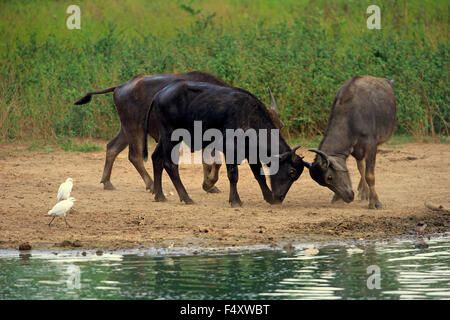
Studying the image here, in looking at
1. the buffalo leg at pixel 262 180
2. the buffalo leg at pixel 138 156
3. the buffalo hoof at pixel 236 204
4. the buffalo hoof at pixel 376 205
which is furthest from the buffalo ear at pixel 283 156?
the buffalo leg at pixel 138 156

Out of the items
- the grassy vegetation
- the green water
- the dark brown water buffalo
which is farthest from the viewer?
the grassy vegetation

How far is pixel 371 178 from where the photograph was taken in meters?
10.2

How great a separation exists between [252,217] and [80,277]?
120 inches

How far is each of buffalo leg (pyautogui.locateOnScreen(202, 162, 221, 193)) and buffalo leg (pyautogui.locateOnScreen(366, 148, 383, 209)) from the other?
229 centimetres

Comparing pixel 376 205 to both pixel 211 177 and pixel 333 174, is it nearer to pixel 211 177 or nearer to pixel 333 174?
pixel 333 174

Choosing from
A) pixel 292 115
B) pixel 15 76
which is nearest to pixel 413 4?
pixel 292 115

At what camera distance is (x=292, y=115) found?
15.5 m

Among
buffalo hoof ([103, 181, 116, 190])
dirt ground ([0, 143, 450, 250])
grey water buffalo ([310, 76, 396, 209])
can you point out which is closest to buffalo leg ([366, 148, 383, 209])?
grey water buffalo ([310, 76, 396, 209])

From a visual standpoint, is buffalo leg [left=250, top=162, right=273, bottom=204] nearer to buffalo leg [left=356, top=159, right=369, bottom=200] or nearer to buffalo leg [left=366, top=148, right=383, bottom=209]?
buffalo leg [left=366, top=148, right=383, bottom=209]

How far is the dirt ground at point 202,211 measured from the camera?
8.87 meters

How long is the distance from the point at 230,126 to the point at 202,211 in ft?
3.74

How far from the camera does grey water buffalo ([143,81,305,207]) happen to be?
10164 mm

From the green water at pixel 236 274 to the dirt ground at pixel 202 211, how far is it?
53 cm

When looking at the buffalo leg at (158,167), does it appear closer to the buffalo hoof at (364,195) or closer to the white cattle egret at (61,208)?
the white cattle egret at (61,208)
